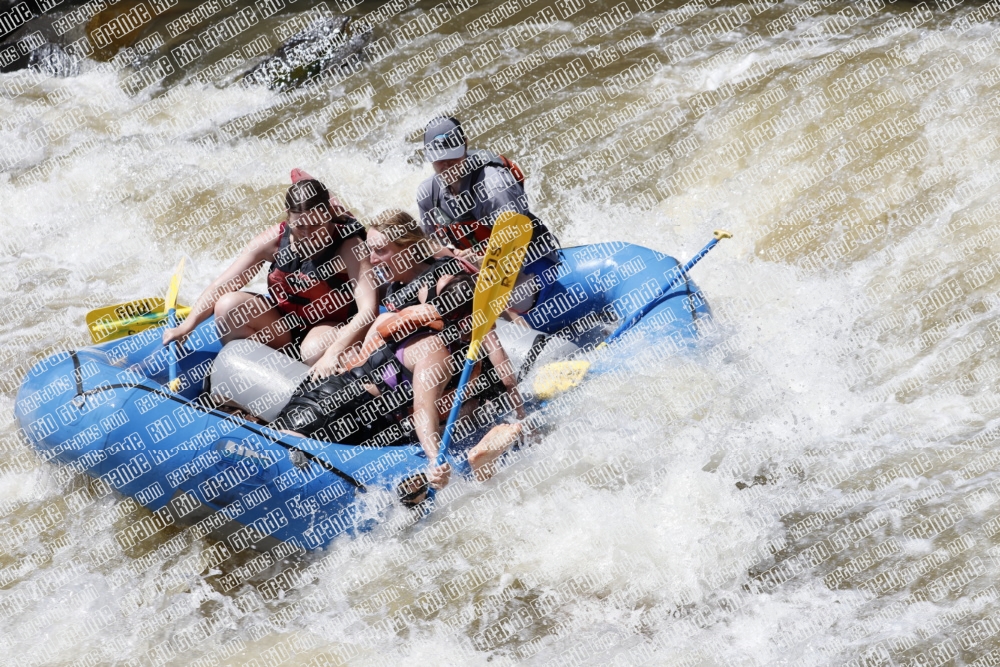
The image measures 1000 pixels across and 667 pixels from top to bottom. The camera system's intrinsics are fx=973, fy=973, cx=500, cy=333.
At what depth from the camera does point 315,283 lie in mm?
4348

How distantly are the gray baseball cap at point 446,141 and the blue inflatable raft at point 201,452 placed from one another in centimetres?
112

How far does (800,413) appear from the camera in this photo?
15.2 ft

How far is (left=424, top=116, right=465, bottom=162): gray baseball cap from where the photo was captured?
459 cm

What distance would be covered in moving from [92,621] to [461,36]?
218 inches

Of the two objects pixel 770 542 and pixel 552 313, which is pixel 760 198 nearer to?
pixel 552 313

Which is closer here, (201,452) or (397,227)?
(397,227)

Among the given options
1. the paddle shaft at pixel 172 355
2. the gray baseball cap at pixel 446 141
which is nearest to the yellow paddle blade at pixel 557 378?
the gray baseball cap at pixel 446 141

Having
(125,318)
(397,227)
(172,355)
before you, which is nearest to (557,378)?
(397,227)

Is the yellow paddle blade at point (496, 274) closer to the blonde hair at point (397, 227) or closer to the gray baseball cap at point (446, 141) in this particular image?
the blonde hair at point (397, 227)

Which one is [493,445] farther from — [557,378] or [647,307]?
[647,307]

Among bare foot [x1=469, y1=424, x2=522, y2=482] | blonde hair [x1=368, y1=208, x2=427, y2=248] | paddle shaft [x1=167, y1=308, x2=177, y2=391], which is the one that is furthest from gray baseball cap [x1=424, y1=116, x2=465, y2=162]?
paddle shaft [x1=167, y1=308, x2=177, y2=391]

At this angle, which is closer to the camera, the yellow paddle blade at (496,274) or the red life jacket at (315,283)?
the yellow paddle blade at (496,274)

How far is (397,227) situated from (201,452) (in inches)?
48.7

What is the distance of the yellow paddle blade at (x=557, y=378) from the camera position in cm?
423
